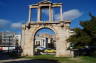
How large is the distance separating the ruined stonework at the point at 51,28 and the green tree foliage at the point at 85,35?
8.83 feet

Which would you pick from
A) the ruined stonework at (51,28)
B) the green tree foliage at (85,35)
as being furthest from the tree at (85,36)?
the ruined stonework at (51,28)

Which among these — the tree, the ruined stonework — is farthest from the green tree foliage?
the ruined stonework

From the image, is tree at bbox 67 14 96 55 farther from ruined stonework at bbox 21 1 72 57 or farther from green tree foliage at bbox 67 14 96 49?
ruined stonework at bbox 21 1 72 57

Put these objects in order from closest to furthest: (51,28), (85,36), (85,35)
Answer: (85,36) < (85,35) < (51,28)

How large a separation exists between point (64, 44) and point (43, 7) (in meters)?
8.36

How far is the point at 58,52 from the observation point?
3644 centimetres

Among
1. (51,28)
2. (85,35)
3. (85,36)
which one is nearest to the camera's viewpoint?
(85,36)

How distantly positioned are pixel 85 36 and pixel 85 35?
0.46 metres

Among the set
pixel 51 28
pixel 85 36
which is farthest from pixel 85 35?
pixel 51 28

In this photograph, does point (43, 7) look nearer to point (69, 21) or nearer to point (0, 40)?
point (69, 21)

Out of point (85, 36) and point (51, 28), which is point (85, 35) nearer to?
point (85, 36)

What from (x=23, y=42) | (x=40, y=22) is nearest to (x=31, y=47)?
(x=23, y=42)

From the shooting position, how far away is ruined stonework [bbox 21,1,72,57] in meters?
36.4

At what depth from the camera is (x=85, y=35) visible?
32188mm
